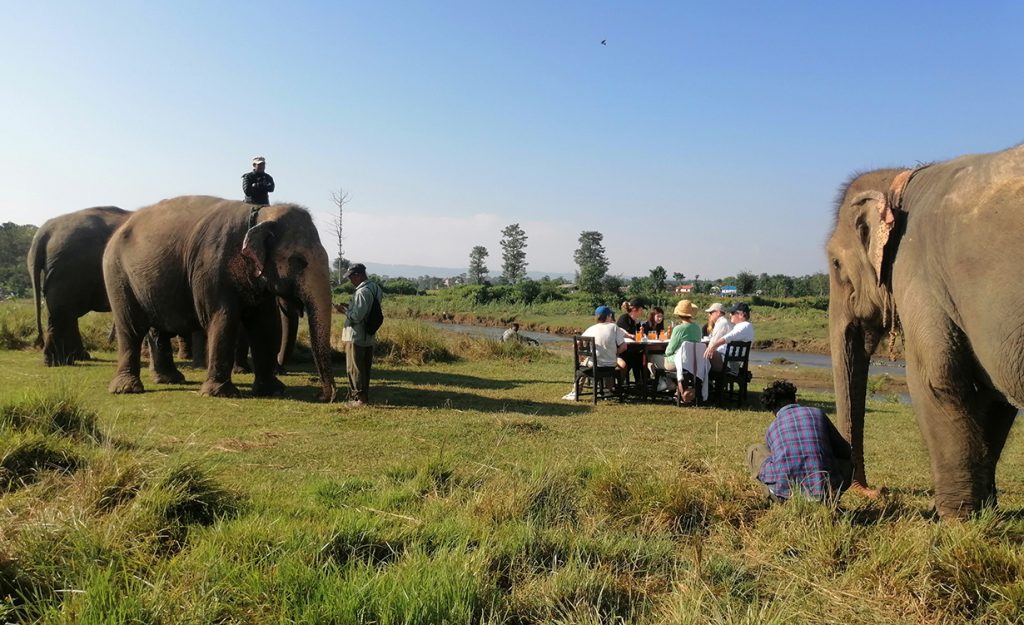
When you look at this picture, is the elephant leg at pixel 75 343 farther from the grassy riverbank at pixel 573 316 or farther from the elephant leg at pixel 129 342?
the grassy riverbank at pixel 573 316

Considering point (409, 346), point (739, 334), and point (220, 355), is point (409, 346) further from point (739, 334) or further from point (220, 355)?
point (739, 334)

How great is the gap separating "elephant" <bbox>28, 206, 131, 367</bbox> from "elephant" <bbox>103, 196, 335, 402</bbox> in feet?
9.13

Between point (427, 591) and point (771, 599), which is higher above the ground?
point (427, 591)

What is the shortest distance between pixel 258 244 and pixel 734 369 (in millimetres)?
7317

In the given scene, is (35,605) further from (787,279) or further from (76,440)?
(787,279)

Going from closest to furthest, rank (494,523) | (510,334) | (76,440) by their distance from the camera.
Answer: (494,523) → (76,440) → (510,334)

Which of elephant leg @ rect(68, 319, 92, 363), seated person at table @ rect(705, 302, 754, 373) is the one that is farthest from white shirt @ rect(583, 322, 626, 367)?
elephant leg @ rect(68, 319, 92, 363)

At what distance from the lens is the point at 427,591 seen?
10.2 feet

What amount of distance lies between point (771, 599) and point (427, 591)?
5.71 feet

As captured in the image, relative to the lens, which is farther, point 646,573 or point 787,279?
point 787,279

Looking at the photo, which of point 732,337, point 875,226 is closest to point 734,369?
point 732,337

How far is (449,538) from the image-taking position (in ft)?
12.6

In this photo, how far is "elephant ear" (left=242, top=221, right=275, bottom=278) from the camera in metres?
9.65

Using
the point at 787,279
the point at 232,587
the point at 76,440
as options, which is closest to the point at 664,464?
the point at 232,587
